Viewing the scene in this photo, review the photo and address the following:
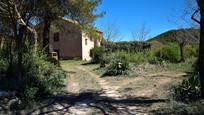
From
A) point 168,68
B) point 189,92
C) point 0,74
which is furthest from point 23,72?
point 168,68

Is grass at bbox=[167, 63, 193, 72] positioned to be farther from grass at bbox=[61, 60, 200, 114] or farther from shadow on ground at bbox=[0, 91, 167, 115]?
shadow on ground at bbox=[0, 91, 167, 115]

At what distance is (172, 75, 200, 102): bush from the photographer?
11.5m

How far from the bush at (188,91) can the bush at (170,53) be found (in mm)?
16454

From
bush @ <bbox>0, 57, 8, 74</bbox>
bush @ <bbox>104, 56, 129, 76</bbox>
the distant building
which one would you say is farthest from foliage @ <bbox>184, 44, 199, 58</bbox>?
bush @ <bbox>0, 57, 8, 74</bbox>

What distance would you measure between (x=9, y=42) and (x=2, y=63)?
3.48 feet

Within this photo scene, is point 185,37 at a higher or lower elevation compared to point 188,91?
higher

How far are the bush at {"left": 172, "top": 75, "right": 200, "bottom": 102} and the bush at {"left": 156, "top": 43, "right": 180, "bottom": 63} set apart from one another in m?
16.5

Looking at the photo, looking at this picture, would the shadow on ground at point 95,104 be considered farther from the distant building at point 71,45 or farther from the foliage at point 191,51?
the distant building at point 71,45

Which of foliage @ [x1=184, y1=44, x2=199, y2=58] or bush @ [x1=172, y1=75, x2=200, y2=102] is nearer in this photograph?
bush @ [x1=172, y1=75, x2=200, y2=102]

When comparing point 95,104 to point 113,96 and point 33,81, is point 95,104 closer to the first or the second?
point 113,96

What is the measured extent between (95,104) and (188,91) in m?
2.95

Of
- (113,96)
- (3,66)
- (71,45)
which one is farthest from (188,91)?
(71,45)

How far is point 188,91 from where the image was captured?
38.4ft

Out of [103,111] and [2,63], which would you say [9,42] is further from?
[103,111]
